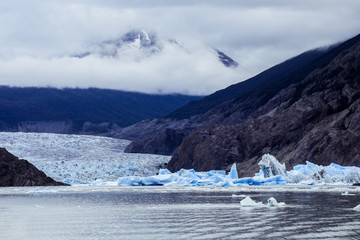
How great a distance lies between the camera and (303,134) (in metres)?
83.9

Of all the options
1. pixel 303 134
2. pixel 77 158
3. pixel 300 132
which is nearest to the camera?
pixel 303 134

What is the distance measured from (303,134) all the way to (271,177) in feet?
81.6

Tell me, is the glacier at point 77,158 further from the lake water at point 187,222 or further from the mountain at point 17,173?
the lake water at point 187,222

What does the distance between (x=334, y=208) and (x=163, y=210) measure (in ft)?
27.7

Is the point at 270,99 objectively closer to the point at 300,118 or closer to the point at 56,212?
the point at 300,118

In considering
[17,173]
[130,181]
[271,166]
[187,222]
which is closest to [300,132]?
[271,166]

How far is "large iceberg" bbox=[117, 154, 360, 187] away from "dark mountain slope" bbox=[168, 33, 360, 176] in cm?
980

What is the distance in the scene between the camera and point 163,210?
3075 cm

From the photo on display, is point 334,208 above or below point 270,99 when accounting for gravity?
below

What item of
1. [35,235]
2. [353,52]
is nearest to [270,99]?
[353,52]

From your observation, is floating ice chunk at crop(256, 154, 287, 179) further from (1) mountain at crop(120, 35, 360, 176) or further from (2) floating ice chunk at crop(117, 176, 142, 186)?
(2) floating ice chunk at crop(117, 176, 142, 186)

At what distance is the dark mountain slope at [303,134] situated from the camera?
73125mm

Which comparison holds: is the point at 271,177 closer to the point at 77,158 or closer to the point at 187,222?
the point at 187,222

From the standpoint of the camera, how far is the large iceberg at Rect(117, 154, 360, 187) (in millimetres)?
58438
